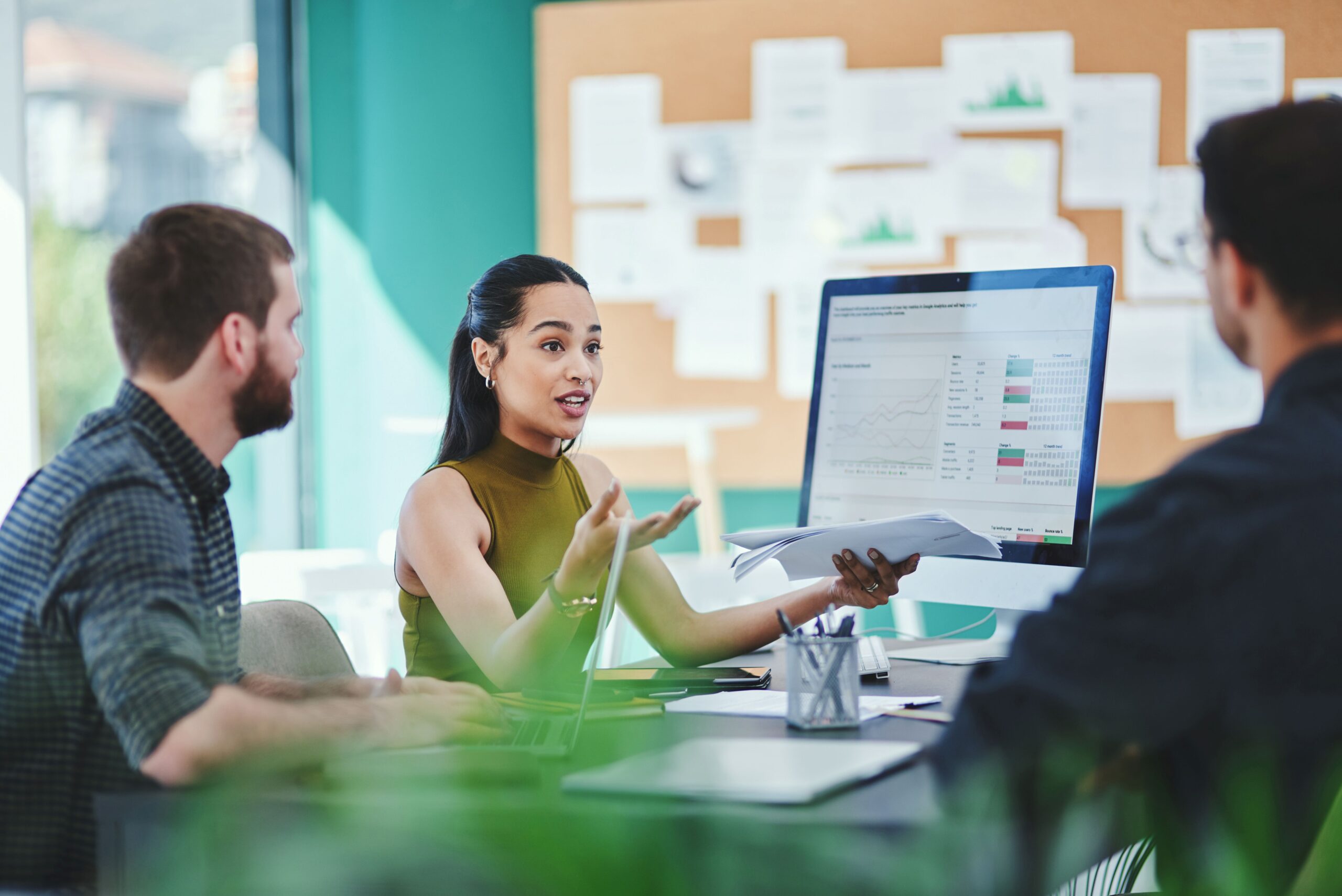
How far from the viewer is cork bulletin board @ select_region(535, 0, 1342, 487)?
11.2 feet

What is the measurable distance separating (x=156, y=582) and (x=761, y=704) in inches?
26.5

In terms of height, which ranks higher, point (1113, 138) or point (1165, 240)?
point (1113, 138)

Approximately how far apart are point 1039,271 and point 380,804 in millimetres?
1186

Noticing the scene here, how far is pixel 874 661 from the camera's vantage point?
1.62 meters

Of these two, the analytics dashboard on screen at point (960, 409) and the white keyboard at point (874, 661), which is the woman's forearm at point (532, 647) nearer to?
the white keyboard at point (874, 661)

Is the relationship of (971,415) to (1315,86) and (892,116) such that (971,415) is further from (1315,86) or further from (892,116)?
(1315,86)

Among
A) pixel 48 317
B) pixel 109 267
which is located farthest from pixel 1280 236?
pixel 48 317

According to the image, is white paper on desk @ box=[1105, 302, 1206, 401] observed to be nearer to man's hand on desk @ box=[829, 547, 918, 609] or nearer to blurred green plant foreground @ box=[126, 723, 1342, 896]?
man's hand on desk @ box=[829, 547, 918, 609]

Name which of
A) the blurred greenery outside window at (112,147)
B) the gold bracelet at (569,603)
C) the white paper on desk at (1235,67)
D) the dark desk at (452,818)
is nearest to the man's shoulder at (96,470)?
the dark desk at (452,818)

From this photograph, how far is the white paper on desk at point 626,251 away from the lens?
3.62 m

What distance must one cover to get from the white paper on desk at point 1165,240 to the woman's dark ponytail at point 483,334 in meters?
2.09

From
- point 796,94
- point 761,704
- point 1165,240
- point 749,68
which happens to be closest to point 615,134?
point 749,68

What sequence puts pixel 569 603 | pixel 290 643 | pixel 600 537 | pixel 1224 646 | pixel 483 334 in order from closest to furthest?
1. pixel 1224 646
2. pixel 600 537
3. pixel 569 603
4. pixel 290 643
5. pixel 483 334

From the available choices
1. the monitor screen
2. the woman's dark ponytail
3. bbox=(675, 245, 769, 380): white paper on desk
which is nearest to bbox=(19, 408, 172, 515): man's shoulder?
the woman's dark ponytail
